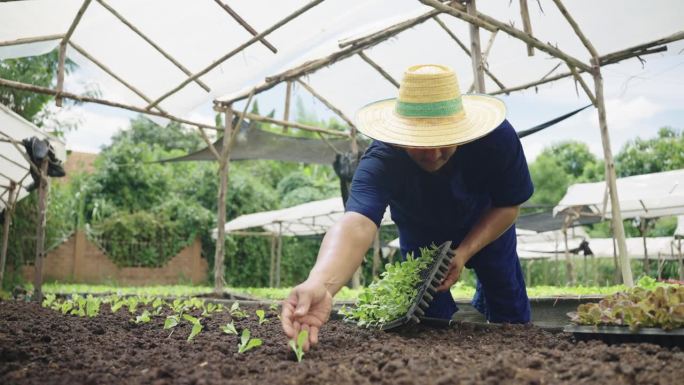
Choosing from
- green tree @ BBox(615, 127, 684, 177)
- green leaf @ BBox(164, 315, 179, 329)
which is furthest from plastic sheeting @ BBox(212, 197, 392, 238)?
green tree @ BBox(615, 127, 684, 177)

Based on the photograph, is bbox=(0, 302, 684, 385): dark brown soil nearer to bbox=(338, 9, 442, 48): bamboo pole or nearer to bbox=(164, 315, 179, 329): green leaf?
bbox=(164, 315, 179, 329): green leaf

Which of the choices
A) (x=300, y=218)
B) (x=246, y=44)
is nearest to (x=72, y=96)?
(x=246, y=44)

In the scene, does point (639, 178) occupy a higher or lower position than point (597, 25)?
lower

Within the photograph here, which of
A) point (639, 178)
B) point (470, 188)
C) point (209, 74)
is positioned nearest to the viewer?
point (470, 188)

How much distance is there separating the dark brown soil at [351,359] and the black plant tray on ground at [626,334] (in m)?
0.07

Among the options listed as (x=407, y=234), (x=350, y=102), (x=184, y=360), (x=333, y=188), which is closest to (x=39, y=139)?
(x=350, y=102)

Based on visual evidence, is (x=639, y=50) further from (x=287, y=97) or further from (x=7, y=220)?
(x=7, y=220)

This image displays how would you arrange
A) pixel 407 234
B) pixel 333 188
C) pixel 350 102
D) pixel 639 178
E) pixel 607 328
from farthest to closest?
pixel 333 188 → pixel 639 178 → pixel 350 102 → pixel 407 234 → pixel 607 328

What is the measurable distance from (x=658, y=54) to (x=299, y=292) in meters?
5.13

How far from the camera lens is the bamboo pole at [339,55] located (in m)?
5.32

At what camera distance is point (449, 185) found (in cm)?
233

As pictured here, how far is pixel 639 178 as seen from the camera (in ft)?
32.7

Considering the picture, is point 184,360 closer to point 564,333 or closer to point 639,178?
point 564,333

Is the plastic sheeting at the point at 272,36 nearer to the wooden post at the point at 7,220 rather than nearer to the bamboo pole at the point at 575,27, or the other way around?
the bamboo pole at the point at 575,27
